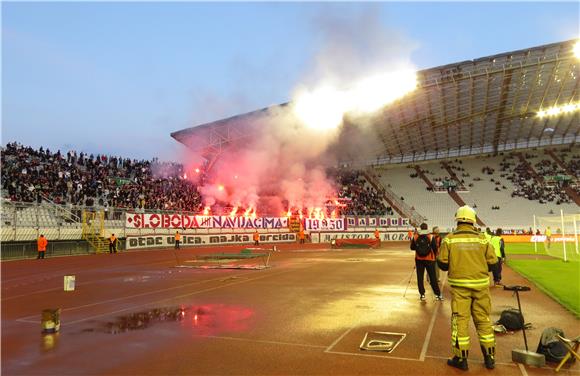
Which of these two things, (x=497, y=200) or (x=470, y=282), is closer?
(x=470, y=282)

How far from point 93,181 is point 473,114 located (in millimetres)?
35460

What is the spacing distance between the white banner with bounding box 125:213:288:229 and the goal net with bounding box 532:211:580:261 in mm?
21096

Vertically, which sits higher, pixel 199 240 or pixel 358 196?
pixel 358 196

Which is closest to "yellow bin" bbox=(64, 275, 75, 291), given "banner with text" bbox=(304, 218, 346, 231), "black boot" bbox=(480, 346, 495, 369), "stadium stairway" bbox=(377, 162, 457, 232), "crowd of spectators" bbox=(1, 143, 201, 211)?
"black boot" bbox=(480, 346, 495, 369)

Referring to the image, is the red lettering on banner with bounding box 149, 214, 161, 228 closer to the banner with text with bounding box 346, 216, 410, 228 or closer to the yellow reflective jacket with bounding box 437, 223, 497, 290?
the banner with text with bounding box 346, 216, 410, 228

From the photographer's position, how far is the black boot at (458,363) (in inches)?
209

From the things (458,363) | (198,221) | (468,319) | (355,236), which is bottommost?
(458,363)

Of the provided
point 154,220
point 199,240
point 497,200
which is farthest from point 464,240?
point 497,200

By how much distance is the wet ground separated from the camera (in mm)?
5566

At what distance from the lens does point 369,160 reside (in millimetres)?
60812

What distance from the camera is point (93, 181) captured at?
107 ft

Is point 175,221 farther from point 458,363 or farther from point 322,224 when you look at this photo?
point 458,363

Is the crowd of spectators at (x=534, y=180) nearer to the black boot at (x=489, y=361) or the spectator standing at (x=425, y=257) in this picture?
the spectator standing at (x=425, y=257)

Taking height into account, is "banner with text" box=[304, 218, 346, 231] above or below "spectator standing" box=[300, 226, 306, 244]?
above
